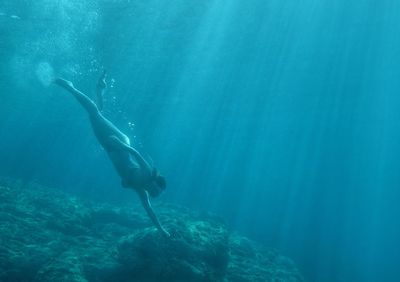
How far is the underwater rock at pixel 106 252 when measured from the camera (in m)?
9.12

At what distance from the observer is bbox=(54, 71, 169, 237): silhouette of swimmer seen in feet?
27.0

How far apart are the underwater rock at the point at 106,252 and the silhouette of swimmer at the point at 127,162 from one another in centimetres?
76

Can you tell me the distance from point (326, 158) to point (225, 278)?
46364 mm

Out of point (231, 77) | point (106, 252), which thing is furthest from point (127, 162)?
point (231, 77)

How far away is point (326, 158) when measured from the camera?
175 ft

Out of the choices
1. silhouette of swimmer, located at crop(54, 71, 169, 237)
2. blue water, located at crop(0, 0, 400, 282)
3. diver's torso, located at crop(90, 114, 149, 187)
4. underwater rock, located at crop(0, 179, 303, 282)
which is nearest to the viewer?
silhouette of swimmer, located at crop(54, 71, 169, 237)

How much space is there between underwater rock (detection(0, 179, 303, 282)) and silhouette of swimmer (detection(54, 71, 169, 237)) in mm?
757

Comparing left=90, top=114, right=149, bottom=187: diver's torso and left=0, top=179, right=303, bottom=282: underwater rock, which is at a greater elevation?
left=90, top=114, right=149, bottom=187: diver's torso

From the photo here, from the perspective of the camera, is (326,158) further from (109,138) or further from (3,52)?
(109,138)

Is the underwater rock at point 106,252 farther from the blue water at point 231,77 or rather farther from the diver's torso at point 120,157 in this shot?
the blue water at point 231,77

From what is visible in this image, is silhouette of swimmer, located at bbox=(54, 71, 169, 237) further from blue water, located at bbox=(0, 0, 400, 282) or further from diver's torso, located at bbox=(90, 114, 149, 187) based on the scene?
blue water, located at bbox=(0, 0, 400, 282)

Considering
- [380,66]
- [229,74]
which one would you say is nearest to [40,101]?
[229,74]

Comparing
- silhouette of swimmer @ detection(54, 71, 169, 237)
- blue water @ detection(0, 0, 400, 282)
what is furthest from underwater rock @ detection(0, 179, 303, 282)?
blue water @ detection(0, 0, 400, 282)

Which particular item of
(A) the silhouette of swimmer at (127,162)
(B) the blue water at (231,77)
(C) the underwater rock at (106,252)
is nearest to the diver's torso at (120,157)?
(A) the silhouette of swimmer at (127,162)
